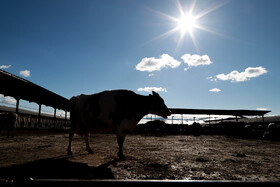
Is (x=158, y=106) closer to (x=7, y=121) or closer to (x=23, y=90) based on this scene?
(x=7, y=121)

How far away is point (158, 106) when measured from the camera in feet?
17.4

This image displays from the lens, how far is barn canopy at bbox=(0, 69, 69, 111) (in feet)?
43.3

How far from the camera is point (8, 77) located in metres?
12.7

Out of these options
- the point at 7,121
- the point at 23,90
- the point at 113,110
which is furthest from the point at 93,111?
the point at 23,90

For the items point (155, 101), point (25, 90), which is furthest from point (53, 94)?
point (155, 101)

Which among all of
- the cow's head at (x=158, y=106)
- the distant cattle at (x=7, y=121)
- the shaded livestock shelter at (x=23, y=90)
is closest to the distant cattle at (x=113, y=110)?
the cow's head at (x=158, y=106)

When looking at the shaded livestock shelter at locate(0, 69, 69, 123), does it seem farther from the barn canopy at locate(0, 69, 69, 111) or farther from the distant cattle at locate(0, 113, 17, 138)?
the distant cattle at locate(0, 113, 17, 138)

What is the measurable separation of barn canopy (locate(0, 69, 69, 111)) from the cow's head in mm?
12006

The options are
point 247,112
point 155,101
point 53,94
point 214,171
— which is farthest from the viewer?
point 247,112

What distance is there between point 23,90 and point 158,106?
53.0ft

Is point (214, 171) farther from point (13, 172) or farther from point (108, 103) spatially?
point (13, 172)

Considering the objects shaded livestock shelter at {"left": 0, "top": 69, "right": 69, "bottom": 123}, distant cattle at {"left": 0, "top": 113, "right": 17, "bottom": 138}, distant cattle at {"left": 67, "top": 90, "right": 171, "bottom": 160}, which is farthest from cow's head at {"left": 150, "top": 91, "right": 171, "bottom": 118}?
shaded livestock shelter at {"left": 0, "top": 69, "right": 69, "bottom": 123}

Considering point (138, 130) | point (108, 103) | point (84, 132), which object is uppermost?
point (108, 103)

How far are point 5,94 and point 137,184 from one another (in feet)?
65.9
